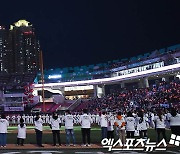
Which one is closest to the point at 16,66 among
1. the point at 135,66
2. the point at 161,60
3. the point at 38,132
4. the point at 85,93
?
the point at 85,93

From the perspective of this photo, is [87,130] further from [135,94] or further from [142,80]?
[142,80]

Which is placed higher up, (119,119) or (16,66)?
(16,66)

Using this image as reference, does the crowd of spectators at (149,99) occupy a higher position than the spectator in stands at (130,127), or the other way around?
the crowd of spectators at (149,99)

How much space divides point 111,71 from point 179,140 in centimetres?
6930

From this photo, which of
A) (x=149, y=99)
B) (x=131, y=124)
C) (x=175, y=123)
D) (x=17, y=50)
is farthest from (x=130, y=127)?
(x=17, y=50)

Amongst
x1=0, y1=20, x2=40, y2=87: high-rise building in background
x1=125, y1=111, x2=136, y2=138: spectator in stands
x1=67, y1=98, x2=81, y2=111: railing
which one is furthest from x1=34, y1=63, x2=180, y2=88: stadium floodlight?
x1=0, y1=20, x2=40, y2=87: high-rise building in background

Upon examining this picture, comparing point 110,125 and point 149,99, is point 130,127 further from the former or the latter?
point 149,99

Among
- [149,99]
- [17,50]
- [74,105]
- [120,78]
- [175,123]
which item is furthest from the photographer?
[17,50]

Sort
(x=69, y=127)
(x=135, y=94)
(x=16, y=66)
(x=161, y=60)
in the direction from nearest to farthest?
(x=69, y=127) → (x=135, y=94) → (x=161, y=60) → (x=16, y=66)

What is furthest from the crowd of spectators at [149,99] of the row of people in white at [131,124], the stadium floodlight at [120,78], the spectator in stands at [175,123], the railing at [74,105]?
the spectator in stands at [175,123]

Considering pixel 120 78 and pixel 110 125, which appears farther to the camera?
pixel 120 78

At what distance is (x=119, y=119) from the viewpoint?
16.4m

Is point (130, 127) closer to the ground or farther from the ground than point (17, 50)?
closer to the ground

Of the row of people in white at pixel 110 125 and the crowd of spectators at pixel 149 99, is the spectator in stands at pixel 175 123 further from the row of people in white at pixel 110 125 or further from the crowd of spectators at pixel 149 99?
the crowd of spectators at pixel 149 99
